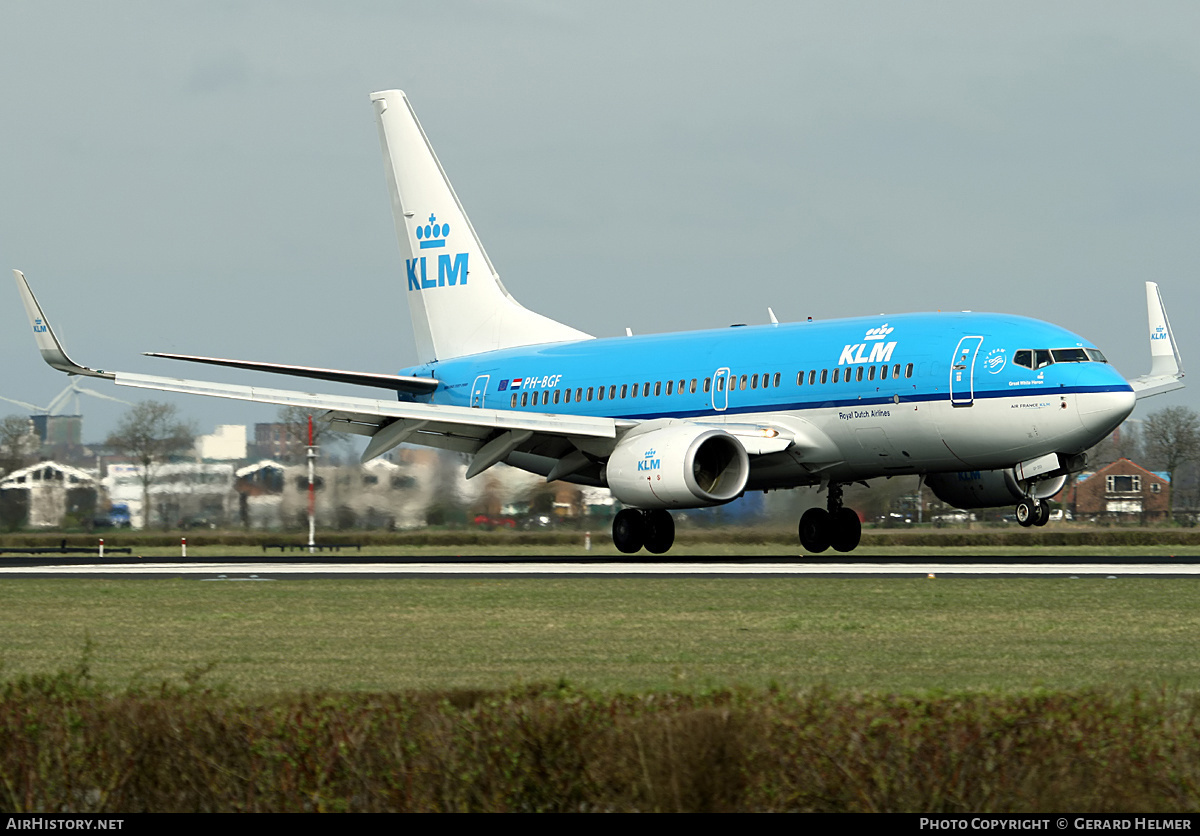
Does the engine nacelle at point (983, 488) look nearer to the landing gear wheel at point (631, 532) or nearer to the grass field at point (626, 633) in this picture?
the landing gear wheel at point (631, 532)

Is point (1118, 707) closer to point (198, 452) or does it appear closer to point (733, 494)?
point (733, 494)

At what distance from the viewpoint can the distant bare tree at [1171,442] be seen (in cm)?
5834

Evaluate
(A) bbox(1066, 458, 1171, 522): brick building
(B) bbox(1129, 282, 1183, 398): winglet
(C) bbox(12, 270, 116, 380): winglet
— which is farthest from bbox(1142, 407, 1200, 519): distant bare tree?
(C) bbox(12, 270, 116, 380): winglet

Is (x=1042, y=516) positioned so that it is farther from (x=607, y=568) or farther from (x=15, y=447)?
(x=15, y=447)

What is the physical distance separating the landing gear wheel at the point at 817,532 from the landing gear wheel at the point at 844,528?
114 mm

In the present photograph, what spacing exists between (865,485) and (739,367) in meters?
4.59

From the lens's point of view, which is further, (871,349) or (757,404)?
(757,404)

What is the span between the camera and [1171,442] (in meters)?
61.1

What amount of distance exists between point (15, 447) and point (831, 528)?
85.3 feet

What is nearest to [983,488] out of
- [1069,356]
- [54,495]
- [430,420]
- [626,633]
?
[1069,356]

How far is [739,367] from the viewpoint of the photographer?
34375 millimetres

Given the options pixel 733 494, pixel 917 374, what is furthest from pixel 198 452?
pixel 917 374

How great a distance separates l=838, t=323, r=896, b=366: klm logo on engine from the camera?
105ft
